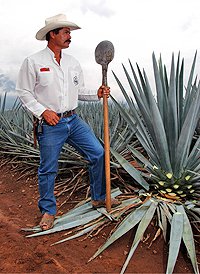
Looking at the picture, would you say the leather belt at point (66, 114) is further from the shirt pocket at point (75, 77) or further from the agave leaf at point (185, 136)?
the agave leaf at point (185, 136)

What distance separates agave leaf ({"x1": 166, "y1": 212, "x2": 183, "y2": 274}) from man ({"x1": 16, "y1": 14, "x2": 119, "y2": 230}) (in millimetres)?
508

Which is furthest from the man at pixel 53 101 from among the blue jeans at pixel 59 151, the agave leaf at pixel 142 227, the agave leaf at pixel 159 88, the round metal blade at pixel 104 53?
the agave leaf at pixel 159 88

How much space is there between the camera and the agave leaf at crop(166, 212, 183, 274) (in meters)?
2.04

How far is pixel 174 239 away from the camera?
2.18 metres

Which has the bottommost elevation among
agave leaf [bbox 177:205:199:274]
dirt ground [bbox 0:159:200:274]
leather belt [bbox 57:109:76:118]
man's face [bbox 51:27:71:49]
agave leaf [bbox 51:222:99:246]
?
dirt ground [bbox 0:159:200:274]

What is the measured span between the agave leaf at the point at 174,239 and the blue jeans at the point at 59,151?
0.64 m

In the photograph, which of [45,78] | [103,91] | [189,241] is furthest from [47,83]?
[189,241]

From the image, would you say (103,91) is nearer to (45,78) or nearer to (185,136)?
(45,78)

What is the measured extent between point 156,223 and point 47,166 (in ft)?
2.71

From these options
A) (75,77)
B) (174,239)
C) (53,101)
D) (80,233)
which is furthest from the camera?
(75,77)

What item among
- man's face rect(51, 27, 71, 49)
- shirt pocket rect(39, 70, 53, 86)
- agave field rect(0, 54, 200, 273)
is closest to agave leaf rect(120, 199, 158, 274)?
agave field rect(0, 54, 200, 273)

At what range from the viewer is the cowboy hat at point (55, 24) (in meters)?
2.50

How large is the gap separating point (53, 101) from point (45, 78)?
162 millimetres

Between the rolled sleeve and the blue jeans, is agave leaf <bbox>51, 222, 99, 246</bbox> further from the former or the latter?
the rolled sleeve
